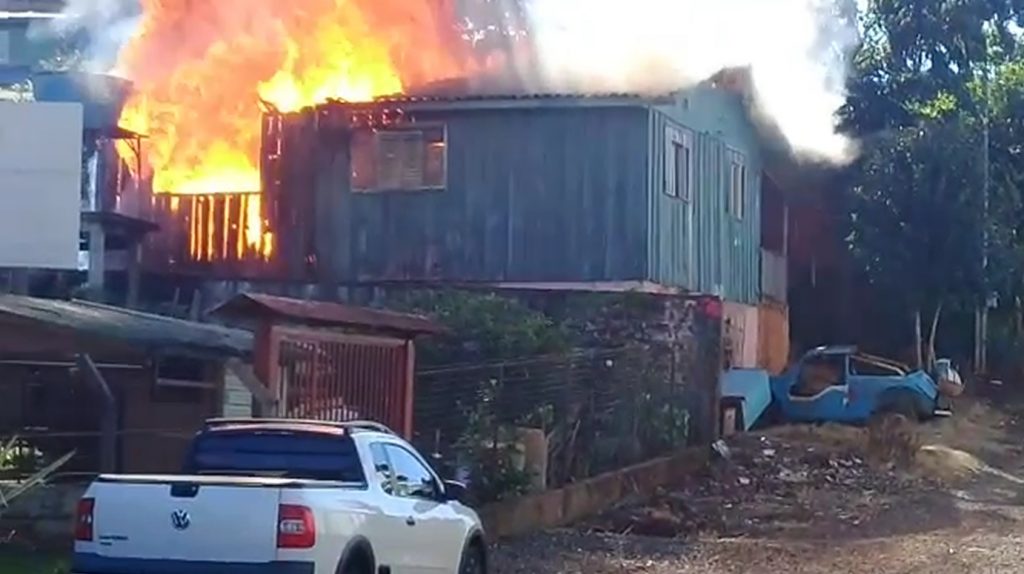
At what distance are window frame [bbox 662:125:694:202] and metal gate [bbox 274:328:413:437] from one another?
10.7 metres

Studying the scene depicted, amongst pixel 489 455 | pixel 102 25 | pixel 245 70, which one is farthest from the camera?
pixel 102 25

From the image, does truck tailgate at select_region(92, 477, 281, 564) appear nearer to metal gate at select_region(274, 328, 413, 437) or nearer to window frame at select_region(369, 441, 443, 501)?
window frame at select_region(369, 441, 443, 501)

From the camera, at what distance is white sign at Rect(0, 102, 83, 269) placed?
1773cm

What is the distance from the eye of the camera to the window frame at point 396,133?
27453 mm

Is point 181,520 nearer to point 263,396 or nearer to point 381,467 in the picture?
point 381,467

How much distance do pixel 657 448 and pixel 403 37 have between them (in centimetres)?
1067

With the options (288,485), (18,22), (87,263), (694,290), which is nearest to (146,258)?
(87,263)

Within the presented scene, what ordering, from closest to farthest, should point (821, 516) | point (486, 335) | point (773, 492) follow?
point (821, 516)
point (486, 335)
point (773, 492)

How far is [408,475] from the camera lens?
12.8 m

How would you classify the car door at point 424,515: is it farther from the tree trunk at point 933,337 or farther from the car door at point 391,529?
the tree trunk at point 933,337

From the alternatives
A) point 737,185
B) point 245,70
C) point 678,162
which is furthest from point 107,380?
point 737,185

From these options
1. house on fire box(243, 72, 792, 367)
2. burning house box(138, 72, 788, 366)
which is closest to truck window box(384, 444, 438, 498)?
burning house box(138, 72, 788, 366)

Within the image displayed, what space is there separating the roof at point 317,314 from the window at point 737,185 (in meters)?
14.5

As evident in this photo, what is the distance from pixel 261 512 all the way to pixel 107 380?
8296 mm
